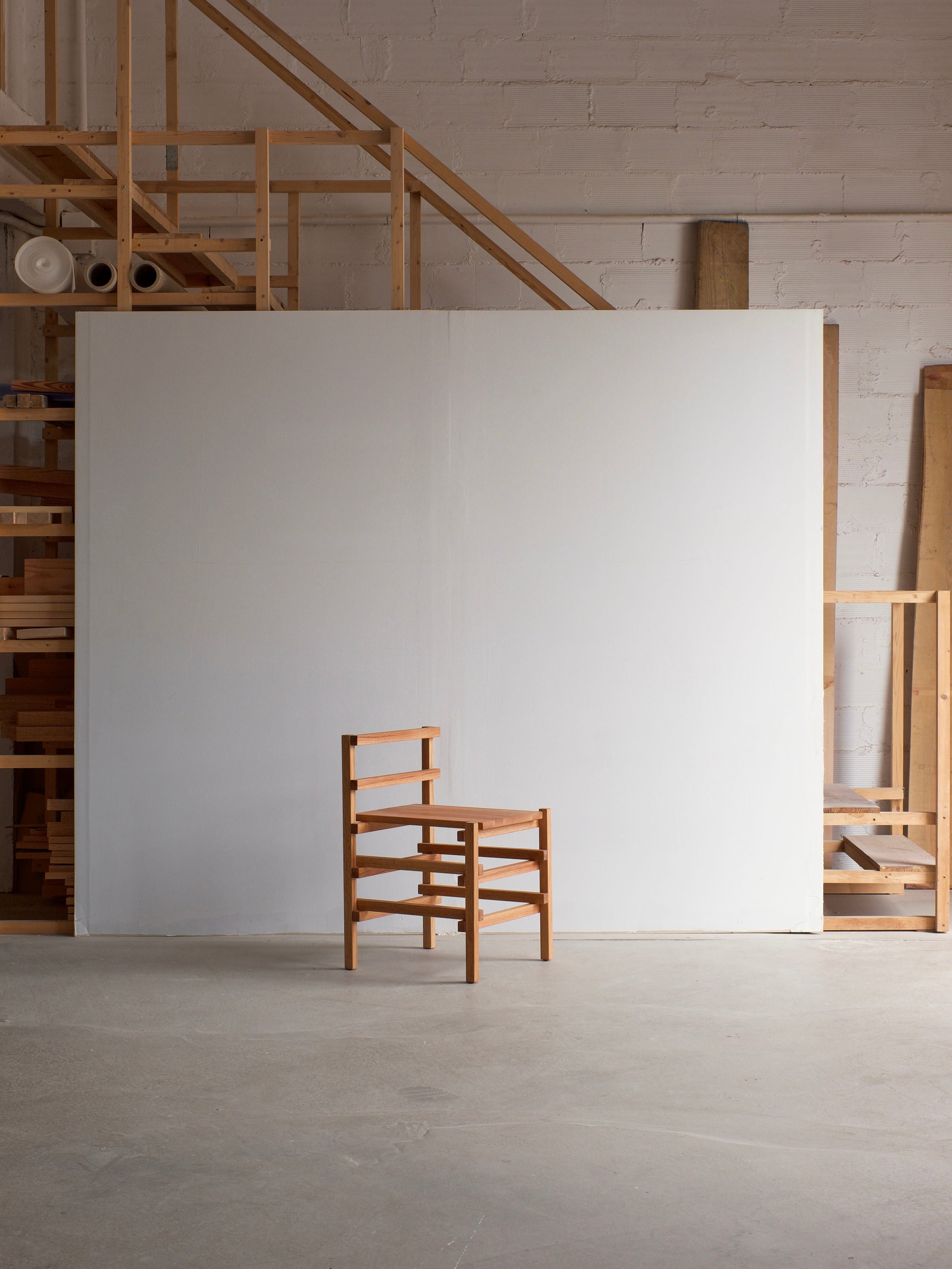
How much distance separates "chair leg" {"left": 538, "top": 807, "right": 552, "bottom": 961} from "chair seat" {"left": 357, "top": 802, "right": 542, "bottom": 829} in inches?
1.5

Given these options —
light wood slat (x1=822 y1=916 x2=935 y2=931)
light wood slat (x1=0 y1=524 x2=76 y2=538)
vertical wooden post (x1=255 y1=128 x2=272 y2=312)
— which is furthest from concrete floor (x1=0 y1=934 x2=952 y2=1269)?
vertical wooden post (x1=255 y1=128 x2=272 y2=312)

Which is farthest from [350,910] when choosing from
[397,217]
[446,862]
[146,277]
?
[146,277]

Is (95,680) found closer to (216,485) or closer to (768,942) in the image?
(216,485)

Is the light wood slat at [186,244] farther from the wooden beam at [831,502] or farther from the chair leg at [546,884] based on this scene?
the wooden beam at [831,502]

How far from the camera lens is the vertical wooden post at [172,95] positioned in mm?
5922

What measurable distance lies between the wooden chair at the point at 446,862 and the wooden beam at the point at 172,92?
3.04 meters

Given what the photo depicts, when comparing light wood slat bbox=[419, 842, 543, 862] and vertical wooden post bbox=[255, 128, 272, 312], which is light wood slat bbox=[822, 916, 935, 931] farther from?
vertical wooden post bbox=[255, 128, 272, 312]

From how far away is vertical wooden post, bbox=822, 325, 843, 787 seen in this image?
6.31 meters

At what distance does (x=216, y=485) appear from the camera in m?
4.94

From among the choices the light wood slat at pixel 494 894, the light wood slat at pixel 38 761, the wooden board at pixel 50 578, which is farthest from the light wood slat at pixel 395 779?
the wooden board at pixel 50 578

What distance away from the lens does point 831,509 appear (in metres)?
6.36

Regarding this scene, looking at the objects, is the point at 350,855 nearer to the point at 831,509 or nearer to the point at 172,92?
the point at 831,509

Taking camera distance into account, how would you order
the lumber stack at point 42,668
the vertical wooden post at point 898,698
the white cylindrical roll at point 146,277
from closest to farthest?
the lumber stack at point 42,668
the white cylindrical roll at point 146,277
the vertical wooden post at point 898,698

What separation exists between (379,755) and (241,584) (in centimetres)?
90
